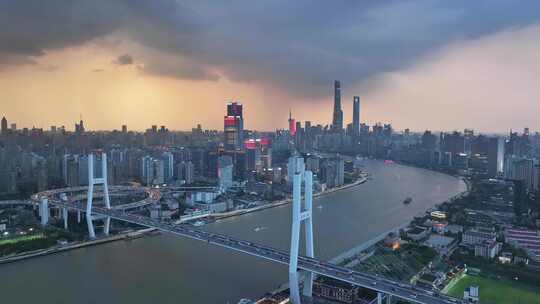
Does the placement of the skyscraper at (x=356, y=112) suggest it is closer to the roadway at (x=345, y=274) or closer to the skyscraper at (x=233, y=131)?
the skyscraper at (x=233, y=131)

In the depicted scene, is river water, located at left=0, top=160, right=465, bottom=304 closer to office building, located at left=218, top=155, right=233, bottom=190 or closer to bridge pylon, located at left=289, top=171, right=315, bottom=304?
bridge pylon, located at left=289, top=171, right=315, bottom=304

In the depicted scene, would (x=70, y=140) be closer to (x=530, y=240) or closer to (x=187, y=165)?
(x=187, y=165)

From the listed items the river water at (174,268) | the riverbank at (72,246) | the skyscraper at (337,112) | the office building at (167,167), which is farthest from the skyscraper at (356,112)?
the riverbank at (72,246)

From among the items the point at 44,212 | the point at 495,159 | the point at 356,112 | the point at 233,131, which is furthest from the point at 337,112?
the point at 44,212

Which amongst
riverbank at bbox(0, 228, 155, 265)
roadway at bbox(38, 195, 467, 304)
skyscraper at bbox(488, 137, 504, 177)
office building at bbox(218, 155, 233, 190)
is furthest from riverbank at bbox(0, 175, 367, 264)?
skyscraper at bbox(488, 137, 504, 177)

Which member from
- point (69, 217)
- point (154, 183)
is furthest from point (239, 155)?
point (69, 217)
